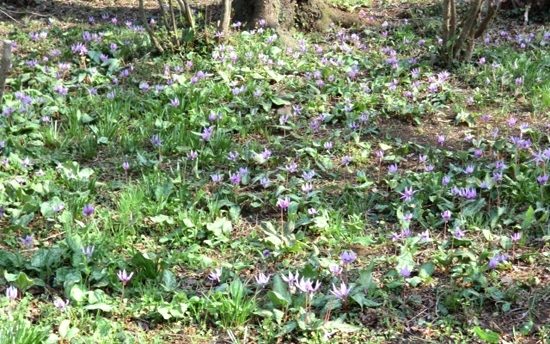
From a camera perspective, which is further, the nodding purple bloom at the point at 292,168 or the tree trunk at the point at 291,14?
the tree trunk at the point at 291,14

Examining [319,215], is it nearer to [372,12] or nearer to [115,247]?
[115,247]

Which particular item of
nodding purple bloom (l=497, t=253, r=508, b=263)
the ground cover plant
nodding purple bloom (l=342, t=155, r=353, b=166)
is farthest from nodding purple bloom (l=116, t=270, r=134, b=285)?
nodding purple bloom (l=342, t=155, r=353, b=166)

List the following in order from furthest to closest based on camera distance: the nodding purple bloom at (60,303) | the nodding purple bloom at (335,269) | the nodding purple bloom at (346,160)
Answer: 1. the nodding purple bloom at (346,160)
2. the nodding purple bloom at (335,269)
3. the nodding purple bloom at (60,303)

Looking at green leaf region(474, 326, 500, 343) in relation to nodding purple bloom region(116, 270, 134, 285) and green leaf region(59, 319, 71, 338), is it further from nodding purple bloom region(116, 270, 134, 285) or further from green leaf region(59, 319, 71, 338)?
green leaf region(59, 319, 71, 338)

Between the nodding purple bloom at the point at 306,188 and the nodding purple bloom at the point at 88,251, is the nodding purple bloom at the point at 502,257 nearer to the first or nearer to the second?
the nodding purple bloom at the point at 306,188

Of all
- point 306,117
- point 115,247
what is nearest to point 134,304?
point 115,247

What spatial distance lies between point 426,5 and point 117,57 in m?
4.21

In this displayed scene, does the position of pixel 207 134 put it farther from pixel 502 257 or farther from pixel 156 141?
pixel 502 257

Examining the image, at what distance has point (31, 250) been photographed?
312 cm

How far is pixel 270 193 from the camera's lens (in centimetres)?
374

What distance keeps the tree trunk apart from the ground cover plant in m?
0.53

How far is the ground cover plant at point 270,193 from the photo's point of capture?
2.65 meters

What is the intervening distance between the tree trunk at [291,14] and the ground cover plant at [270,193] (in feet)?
1.75

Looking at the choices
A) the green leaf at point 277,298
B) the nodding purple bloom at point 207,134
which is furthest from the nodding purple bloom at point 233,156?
the green leaf at point 277,298
